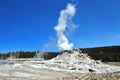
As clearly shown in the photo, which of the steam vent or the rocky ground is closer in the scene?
the rocky ground

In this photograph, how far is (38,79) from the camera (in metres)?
32.2

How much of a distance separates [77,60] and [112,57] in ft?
182

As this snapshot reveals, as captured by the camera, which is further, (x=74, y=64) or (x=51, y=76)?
(x=74, y=64)

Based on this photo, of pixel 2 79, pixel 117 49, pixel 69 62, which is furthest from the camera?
pixel 117 49

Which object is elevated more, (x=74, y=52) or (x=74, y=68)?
(x=74, y=52)

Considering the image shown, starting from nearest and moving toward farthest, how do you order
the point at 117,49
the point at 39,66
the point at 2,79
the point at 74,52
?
the point at 2,79
the point at 39,66
the point at 74,52
the point at 117,49

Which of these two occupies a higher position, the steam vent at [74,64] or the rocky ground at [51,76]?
the steam vent at [74,64]

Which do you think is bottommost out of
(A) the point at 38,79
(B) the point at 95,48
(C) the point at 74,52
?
(A) the point at 38,79

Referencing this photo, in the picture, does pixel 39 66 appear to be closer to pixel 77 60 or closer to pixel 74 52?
pixel 77 60

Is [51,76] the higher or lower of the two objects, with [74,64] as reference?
lower

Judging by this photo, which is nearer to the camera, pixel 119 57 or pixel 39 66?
pixel 39 66

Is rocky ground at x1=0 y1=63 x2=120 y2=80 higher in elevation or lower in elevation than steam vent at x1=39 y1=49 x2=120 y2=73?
lower

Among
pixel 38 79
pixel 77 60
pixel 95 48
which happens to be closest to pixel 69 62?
pixel 77 60

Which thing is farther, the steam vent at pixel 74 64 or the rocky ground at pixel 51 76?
the steam vent at pixel 74 64
